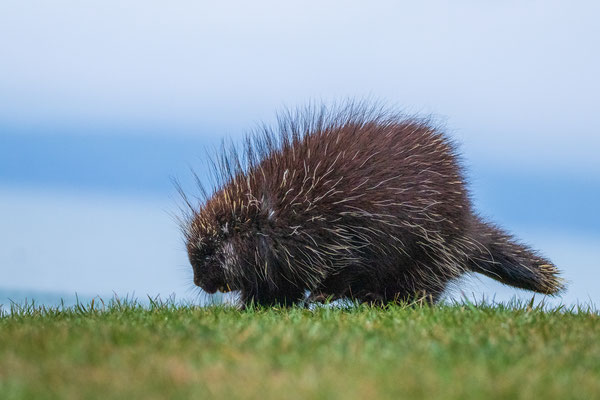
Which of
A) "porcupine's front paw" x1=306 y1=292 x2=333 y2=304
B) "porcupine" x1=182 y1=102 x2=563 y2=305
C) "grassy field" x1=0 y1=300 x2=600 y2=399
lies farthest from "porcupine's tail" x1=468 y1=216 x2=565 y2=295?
"grassy field" x1=0 y1=300 x2=600 y2=399

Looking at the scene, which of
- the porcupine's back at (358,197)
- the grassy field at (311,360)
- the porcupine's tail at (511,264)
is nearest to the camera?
the grassy field at (311,360)

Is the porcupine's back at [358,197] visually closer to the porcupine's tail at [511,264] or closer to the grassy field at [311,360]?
the porcupine's tail at [511,264]

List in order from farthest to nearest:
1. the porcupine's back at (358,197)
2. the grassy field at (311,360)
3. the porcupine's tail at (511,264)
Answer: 1. the porcupine's tail at (511,264)
2. the porcupine's back at (358,197)
3. the grassy field at (311,360)

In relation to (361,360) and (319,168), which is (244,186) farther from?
(361,360)

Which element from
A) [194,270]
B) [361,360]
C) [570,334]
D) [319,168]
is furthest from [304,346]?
[194,270]

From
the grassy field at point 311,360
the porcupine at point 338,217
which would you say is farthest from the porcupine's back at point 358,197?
the grassy field at point 311,360

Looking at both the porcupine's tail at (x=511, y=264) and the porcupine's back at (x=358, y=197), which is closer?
the porcupine's back at (x=358, y=197)
